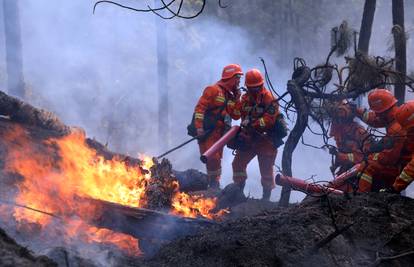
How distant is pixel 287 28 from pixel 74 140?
17.0 metres

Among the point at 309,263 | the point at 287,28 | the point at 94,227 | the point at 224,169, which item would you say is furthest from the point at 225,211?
the point at 287,28

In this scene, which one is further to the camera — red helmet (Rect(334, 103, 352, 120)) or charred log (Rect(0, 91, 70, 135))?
red helmet (Rect(334, 103, 352, 120))

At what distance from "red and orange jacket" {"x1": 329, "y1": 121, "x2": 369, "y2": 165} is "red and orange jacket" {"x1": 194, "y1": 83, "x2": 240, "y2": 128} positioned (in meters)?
1.83

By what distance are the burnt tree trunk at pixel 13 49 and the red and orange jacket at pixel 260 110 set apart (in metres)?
6.56

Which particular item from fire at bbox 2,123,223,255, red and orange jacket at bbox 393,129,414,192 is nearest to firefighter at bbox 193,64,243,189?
fire at bbox 2,123,223,255

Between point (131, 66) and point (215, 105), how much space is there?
33.3ft

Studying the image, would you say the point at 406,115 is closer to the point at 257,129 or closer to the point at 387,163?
the point at 387,163

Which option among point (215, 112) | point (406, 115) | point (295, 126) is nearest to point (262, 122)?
point (215, 112)

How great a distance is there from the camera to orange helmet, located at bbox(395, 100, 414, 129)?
5.77m

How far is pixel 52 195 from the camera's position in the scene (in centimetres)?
560

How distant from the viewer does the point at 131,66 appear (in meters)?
17.7

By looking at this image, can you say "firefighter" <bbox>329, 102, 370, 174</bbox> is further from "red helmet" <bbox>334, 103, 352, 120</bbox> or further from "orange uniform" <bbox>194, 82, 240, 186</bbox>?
"orange uniform" <bbox>194, 82, 240, 186</bbox>

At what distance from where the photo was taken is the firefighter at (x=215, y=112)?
321 inches

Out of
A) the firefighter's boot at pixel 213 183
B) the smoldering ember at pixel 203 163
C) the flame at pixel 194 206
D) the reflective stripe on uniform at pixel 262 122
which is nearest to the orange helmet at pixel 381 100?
the smoldering ember at pixel 203 163
